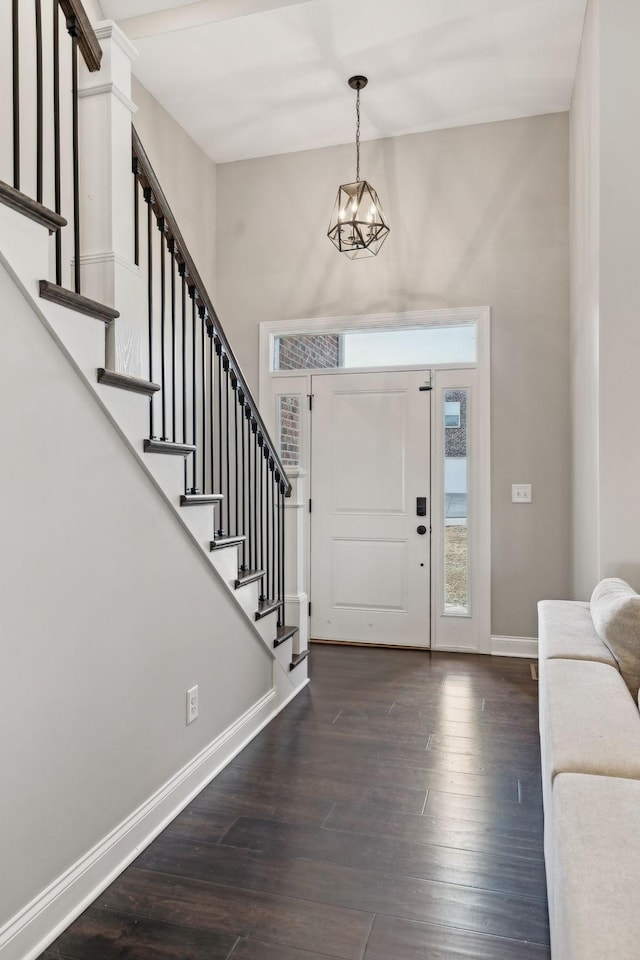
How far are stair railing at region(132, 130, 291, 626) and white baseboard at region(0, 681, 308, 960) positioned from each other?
71 cm

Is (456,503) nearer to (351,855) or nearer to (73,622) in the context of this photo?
(351,855)

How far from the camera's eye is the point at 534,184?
4.40 metres

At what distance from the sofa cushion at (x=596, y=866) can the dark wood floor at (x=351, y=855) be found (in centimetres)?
67

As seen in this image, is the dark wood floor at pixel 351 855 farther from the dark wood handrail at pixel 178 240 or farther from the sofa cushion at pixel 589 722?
the dark wood handrail at pixel 178 240

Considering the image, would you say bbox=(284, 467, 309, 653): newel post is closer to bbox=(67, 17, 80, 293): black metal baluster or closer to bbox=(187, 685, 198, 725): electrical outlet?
bbox=(187, 685, 198, 725): electrical outlet

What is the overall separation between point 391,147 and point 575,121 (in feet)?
4.14

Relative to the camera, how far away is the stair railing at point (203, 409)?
2342mm

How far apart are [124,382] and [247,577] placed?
1.26m

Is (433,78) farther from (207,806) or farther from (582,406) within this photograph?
(207,806)

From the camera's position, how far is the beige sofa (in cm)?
95

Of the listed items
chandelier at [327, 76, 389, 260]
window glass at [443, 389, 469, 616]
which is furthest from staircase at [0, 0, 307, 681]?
window glass at [443, 389, 469, 616]

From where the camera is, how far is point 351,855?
2102 mm

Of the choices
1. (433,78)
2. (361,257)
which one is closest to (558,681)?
(361,257)

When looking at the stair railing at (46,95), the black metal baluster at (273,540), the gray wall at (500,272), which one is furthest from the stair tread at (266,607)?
the gray wall at (500,272)
